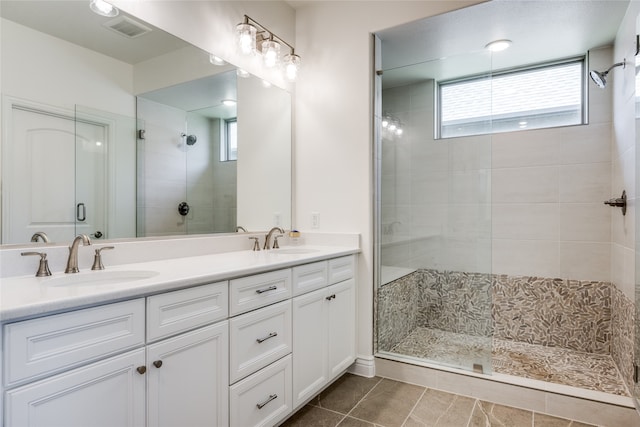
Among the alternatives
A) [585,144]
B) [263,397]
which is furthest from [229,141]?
[585,144]

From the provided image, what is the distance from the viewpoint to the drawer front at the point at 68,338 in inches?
33.9

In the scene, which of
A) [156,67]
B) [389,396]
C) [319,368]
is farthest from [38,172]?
[389,396]

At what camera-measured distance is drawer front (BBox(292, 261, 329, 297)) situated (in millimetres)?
1810

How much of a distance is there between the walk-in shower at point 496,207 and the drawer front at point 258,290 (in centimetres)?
98

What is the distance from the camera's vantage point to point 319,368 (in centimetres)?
198

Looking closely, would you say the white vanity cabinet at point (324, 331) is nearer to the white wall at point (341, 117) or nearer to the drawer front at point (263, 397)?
the drawer front at point (263, 397)

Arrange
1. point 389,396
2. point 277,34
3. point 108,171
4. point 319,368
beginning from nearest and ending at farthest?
point 108,171
point 319,368
point 389,396
point 277,34

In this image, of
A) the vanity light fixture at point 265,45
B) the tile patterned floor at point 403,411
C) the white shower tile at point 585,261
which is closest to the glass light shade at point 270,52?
the vanity light fixture at point 265,45

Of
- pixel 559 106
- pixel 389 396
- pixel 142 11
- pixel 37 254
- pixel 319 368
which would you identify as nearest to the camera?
pixel 37 254

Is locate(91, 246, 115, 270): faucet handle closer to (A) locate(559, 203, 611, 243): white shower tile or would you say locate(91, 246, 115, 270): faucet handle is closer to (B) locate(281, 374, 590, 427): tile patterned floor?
(B) locate(281, 374, 590, 427): tile patterned floor

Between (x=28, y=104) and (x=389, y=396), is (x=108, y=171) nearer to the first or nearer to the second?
(x=28, y=104)

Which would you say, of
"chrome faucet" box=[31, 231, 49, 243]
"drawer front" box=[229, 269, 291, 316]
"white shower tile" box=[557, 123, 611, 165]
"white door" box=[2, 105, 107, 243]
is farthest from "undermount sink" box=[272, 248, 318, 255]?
"white shower tile" box=[557, 123, 611, 165]

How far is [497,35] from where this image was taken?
98.3 inches

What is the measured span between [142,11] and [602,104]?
3081mm
